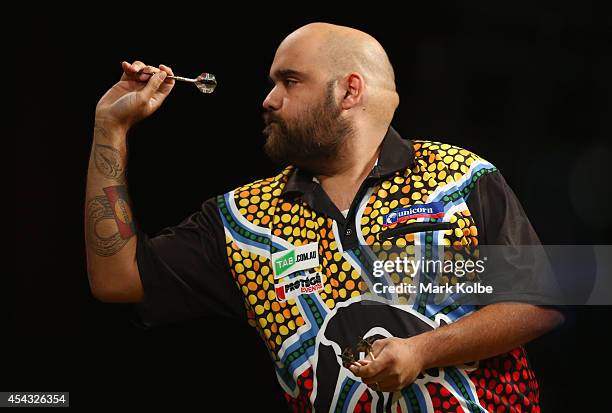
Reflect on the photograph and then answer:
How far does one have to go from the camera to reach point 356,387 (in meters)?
2.33

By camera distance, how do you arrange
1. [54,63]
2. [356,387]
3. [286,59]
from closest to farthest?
1. [356,387]
2. [286,59]
3. [54,63]

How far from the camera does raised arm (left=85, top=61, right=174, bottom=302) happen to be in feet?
7.92

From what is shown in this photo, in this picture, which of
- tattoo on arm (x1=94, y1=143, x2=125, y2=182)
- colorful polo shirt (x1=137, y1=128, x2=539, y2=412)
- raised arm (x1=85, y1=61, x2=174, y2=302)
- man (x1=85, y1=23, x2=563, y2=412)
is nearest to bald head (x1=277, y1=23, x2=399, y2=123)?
man (x1=85, y1=23, x2=563, y2=412)

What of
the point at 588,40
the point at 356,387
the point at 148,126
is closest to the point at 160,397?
the point at 148,126

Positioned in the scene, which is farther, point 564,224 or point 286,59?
point 564,224

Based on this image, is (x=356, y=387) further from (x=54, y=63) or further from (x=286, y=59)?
(x=54, y=63)

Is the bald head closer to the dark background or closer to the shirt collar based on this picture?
the shirt collar

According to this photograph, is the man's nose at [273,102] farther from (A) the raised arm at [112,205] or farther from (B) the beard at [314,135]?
(A) the raised arm at [112,205]

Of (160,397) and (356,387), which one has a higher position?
(356,387)

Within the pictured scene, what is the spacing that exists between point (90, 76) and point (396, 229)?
4.37 feet

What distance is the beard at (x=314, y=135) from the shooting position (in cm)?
255

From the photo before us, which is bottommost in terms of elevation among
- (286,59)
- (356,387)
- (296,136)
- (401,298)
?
(356,387)

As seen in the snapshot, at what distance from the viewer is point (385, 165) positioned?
249 cm

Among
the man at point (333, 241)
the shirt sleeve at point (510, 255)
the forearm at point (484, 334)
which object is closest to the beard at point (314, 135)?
the man at point (333, 241)
